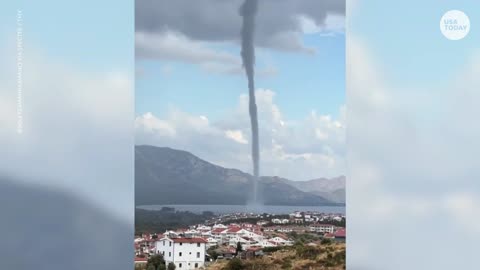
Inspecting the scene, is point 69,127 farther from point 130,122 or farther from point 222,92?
point 222,92

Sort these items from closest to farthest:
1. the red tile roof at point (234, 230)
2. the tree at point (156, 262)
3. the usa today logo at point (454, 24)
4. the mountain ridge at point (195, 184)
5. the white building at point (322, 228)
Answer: the usa today logo at point (454, 24), the mountain ridge at point (195, 184), the tree at point (156, 262), the red tile roof at point (234, 230), the white building at point (322, 228)

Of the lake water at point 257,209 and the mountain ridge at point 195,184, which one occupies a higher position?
the mountain ridge at point 195,184

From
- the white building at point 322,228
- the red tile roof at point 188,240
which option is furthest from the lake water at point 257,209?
the red tile roof at point 188,240

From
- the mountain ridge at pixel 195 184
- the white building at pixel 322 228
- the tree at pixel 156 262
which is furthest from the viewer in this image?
the white building at pixel 322 228

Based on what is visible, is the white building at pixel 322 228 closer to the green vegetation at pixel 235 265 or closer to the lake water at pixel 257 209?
the lake water at pixel 257 209

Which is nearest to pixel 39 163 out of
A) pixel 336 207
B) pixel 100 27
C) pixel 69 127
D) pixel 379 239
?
pixel 69 127

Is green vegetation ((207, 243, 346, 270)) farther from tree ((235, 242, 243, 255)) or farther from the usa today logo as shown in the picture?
the usa today logo
